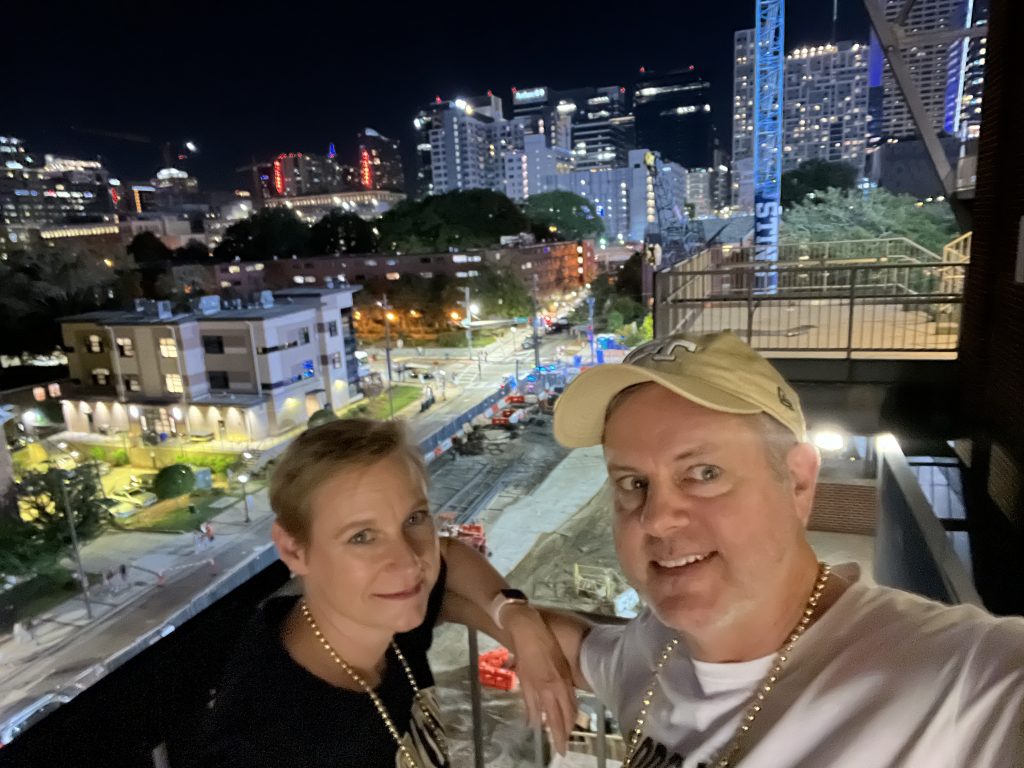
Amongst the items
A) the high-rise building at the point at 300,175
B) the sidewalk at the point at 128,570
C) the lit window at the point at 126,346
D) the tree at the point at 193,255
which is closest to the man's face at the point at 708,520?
the sidewalk at the point at 128,570

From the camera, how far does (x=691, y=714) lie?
3.91ft

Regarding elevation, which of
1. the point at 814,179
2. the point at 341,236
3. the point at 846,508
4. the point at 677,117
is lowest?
the point at 846,508

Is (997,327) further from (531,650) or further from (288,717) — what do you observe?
(288,717)

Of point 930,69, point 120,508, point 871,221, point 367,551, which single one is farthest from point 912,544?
point 930,69

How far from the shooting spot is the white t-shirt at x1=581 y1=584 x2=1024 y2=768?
0.93 m

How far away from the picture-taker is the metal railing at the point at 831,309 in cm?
670

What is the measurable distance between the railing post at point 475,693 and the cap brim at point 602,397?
62 centimetres

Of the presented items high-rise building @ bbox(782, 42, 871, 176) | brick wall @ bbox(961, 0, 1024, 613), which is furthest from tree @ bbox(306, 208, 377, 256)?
high-rise building @ bbox(782, 42, 871, 176)

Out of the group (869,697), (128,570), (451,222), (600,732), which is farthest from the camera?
(451,222)

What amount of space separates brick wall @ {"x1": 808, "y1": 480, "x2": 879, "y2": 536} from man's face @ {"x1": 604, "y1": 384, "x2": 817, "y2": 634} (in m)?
7.16

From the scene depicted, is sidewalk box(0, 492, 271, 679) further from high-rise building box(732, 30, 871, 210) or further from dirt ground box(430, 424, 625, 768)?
high-rise building box(732, 30, 871, 210)

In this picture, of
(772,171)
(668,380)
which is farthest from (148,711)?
(772,171)

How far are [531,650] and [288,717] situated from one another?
1.73 feet

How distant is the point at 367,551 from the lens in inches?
52.4
